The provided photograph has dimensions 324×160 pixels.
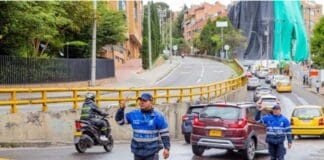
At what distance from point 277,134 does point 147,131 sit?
17.5 feet

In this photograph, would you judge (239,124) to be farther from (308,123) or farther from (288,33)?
(288,33)

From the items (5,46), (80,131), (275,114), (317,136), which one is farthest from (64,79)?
(275,114)

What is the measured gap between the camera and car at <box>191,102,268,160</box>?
52.8 ft

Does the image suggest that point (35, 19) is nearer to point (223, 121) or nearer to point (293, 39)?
point (223, 121)

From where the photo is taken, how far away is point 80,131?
50.2ft

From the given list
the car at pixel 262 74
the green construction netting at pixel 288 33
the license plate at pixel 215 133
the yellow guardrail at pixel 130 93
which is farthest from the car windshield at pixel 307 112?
the green construction netting at pixel 288 33

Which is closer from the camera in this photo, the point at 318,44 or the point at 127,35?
the point at 318,44

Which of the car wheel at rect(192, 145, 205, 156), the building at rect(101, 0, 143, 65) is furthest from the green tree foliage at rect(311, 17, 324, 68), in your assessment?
the car wheel at rect(192, 145, 205, 156)

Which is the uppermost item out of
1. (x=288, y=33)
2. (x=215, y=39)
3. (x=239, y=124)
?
(x=288, y=33)

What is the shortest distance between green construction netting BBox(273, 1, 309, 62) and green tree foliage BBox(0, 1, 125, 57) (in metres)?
63.1

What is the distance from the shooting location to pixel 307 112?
26.0 metres

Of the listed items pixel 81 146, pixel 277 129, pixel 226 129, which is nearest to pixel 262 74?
pixel 226 129

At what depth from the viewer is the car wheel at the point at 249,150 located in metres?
16.3

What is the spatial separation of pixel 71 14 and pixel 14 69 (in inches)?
478
